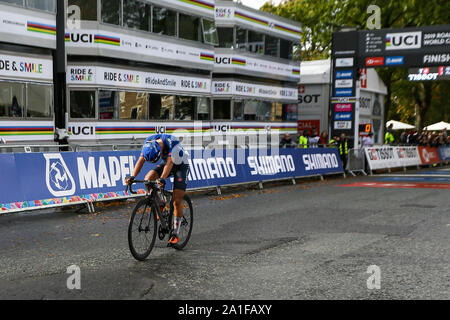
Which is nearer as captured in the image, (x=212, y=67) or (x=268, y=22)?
(x=212, y=67)

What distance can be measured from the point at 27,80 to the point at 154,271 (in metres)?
9.92

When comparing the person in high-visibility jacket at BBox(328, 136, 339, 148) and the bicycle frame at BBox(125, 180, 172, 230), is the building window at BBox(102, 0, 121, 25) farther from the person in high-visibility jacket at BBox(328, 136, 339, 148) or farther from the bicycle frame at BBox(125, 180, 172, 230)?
the bicycle frame at BBox(125, 180, 172, 230)

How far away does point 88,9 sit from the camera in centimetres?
1652

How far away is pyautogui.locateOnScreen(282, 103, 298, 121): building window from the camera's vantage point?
1028 inches

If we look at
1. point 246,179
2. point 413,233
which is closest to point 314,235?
point 413,233

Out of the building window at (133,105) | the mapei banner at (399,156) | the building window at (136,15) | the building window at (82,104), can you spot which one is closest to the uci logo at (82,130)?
the building window at (82,104)

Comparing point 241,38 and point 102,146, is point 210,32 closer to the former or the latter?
point 241,38

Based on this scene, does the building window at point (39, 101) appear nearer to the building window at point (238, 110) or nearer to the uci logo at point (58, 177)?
the uci logo at point (58, 177)

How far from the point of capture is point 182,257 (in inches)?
266

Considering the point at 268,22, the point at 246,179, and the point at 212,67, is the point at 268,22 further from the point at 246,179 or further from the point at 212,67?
the point at 246,179

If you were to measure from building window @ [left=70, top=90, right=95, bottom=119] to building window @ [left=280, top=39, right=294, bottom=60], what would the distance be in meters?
12.2

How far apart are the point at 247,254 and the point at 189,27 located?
15.0 metres

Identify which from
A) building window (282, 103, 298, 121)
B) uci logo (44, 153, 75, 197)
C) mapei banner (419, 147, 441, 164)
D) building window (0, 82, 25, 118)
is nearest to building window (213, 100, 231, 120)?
building window (282, 103, 298, 121)

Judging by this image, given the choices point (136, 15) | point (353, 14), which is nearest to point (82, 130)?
point (136, 15)
